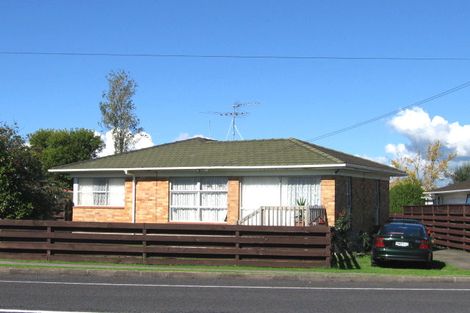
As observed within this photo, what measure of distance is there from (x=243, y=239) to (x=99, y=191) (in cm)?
1207

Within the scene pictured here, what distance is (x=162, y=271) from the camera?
1484 cm

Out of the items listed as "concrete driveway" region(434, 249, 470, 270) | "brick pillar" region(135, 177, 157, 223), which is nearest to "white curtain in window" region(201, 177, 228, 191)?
"brick pillar" region(135, 177, 157, 223)

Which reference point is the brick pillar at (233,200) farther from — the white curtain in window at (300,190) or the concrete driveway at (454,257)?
the concrete driveway at (454,257)

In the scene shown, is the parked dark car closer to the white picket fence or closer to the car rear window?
the car rear window

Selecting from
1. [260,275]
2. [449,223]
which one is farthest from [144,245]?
[449,223]

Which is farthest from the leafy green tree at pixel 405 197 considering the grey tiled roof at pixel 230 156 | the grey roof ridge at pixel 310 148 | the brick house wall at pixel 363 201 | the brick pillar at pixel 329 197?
the brick pillar at pixel 329 197

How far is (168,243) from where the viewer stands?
1684cm

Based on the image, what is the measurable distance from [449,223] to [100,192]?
1550cm

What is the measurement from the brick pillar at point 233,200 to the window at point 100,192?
17.4 feet

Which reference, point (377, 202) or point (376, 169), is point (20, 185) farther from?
point (377, 202)

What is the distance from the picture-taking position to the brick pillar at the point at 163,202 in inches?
996

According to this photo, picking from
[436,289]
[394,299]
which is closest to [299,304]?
[394,299]

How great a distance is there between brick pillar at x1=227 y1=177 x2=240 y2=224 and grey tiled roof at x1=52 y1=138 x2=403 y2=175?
80 centimetres

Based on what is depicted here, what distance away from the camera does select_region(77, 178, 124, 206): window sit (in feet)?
87.1
